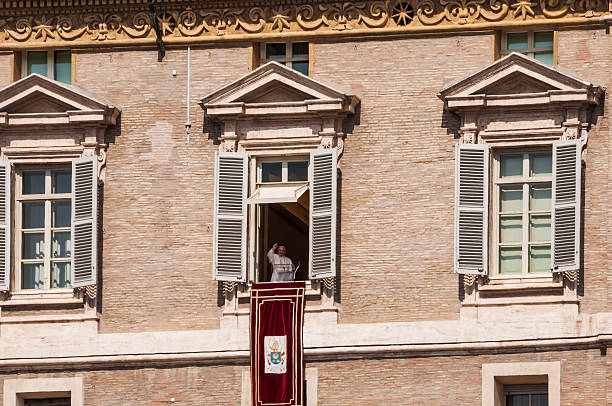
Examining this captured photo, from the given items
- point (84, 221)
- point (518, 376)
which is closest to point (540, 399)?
point (518, 376)

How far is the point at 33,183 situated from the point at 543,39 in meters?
9.40

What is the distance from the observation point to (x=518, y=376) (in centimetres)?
4884

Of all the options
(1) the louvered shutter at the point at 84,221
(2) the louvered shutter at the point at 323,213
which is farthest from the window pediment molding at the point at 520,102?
(1) the louvered shutter at the point at 84,221

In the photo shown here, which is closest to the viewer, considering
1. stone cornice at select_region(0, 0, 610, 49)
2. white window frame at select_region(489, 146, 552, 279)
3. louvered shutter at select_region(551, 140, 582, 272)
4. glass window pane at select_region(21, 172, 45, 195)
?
louvered shutter at select_region(551, 140, 582, 272)

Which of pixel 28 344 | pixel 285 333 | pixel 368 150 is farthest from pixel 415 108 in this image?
pixel 28 344

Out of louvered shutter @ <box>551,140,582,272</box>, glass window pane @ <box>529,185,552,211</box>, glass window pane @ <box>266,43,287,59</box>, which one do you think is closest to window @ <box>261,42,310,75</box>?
glass window pane @ <box>266,43,287,59</box>

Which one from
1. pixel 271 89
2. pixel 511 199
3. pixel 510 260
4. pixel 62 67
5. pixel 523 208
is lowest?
pixel 510 260

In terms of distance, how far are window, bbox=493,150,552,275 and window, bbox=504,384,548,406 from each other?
1958mm

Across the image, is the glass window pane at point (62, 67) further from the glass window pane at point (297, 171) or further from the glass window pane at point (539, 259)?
the glass window pane at point (539, 259)

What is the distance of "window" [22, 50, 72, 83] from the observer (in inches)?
2051

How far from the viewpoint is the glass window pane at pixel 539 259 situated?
4941 cm

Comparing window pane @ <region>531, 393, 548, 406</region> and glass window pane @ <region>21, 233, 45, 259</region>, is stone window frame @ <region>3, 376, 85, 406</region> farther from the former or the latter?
window pane @ <region>531, 393, 548, 406</region>

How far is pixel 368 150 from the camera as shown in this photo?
165 feet

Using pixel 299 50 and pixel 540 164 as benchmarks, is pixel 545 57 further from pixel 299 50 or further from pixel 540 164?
pixel 299 50
